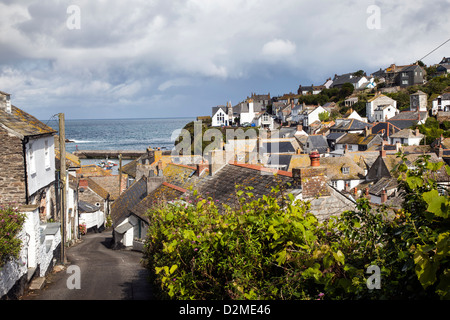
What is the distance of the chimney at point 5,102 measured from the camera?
19.4 m

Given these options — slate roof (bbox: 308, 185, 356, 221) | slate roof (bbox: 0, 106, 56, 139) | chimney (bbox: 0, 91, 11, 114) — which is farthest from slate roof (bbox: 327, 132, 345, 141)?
slate roof (bbox: 308, 185, 356, 221)

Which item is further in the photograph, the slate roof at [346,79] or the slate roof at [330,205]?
the slate roof at [346,79]

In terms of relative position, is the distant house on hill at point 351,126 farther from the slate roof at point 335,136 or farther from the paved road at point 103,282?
the paved road at point 103,282

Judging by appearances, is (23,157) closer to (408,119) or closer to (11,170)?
(11,170)

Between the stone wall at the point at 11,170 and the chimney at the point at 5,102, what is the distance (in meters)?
2.01

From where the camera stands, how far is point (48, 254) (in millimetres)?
17703

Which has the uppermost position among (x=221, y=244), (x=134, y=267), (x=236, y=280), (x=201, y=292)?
(x=221, y=244)

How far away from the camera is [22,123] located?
65.0 feet

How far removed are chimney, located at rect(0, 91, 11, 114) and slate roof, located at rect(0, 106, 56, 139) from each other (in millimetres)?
161

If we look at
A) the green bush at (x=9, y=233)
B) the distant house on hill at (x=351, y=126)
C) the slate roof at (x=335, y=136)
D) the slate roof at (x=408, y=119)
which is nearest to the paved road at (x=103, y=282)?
the green bush at (x=9, y=233)

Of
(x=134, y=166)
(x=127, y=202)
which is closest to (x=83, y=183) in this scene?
(x=134, y=166)
